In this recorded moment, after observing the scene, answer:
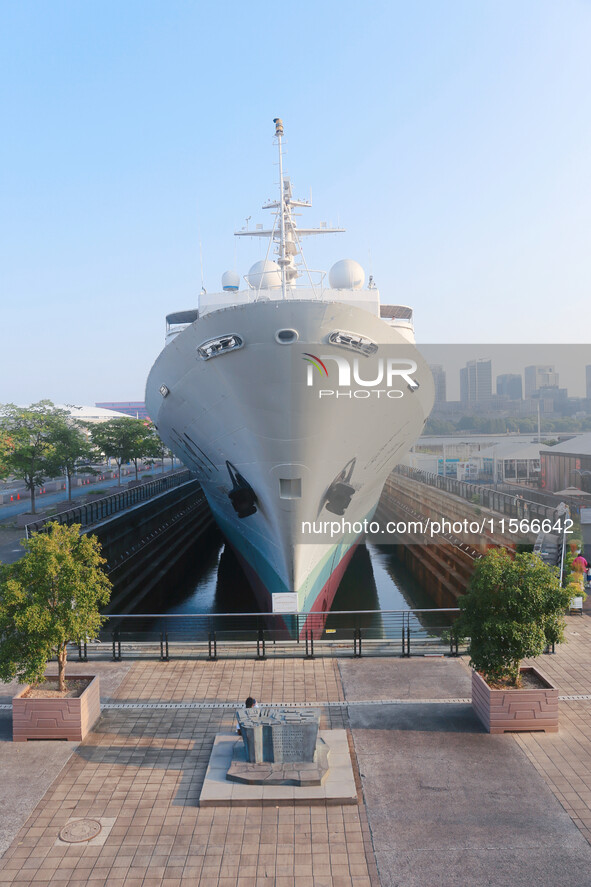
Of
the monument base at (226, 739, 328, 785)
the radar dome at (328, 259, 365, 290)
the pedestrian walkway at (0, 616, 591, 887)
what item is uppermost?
the radar dome at (328, 259, 365, 290)

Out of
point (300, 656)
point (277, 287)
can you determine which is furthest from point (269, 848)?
point (277, 287)

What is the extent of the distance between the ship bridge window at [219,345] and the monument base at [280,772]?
7.78 metres

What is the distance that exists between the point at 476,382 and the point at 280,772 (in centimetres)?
1383

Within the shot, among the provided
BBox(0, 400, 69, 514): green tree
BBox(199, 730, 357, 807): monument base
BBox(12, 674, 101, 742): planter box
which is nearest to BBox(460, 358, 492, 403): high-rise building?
BBox(199, 730, 357, 807): monument base

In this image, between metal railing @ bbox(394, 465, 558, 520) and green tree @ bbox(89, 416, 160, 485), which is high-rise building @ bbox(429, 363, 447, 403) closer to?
metal railing @ bbox(394, 465, 558, 520)

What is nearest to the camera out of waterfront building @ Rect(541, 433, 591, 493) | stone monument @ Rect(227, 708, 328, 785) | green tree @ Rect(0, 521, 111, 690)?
stone monument @ Rect(227, 708, 328, 785)

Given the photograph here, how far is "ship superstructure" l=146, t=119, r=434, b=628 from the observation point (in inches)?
484

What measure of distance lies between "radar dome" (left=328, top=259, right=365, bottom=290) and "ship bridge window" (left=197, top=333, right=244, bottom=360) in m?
8.99

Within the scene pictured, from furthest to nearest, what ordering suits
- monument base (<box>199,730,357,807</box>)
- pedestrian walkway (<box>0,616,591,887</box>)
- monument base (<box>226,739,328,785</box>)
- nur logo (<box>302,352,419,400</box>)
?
nur logo (<box>302,352,419,400</box>), monument base (<box>226,739,328,785</box>), monument base (<box>199,730,357,807</box>), pedestrian walkway (<box>0,616,591,887</box>)

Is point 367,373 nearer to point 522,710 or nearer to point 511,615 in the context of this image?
point 511,615

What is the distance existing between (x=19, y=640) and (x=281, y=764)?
Result: 3551 millimetres

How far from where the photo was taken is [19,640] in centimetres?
761

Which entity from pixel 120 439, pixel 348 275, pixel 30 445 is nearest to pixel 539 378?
pixel 348 275

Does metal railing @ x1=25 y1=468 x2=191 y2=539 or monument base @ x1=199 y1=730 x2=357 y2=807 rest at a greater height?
metal railing @ x1=25 y1=468 x2=191 y2=539
